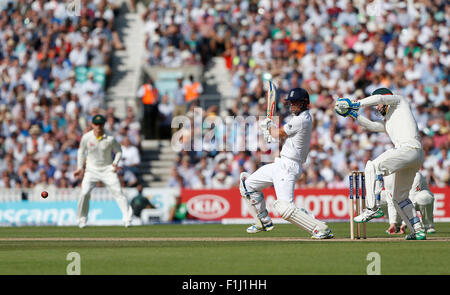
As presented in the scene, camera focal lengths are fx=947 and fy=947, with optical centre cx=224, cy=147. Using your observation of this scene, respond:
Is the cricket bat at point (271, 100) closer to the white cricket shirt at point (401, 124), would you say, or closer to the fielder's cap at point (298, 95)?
the fielder's cap at point (298, 95)

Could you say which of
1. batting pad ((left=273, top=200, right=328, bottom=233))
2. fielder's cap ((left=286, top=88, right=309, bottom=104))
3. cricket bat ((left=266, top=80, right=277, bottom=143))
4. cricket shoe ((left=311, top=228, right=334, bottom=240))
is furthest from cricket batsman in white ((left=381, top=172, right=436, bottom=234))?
fielder's cap ((left=286, top=88, right=309, bottom=104))

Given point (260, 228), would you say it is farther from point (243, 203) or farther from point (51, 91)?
point (51, 91)

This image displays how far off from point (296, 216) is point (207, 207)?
11.0m

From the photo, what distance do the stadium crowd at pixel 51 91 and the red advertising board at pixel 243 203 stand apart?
252 cm

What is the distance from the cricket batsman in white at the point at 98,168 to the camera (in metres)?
20.4

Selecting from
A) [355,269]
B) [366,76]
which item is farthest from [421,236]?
[366,76]

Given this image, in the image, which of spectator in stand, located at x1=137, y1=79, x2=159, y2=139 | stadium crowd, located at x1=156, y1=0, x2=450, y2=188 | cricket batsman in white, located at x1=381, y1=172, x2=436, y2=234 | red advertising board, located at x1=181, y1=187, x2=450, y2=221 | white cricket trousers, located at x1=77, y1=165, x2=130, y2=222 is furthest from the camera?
spectator in stand, located at x1=137, y1=79, x2=159, y2=139

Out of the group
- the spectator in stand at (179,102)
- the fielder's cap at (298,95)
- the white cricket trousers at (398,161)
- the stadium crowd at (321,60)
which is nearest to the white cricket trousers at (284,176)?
the fielder's cap at (298,95)

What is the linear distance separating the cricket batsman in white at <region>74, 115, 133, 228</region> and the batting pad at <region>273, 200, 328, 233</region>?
23.7 ft

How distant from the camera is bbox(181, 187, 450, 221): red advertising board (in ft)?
79.8

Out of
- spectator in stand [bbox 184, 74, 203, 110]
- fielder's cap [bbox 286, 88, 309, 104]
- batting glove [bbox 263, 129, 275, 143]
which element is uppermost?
spectator in stand [bbox 184, 74, 203, 110]

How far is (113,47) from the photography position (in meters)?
32.1

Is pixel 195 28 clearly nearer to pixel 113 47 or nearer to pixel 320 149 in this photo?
pixel 113 47

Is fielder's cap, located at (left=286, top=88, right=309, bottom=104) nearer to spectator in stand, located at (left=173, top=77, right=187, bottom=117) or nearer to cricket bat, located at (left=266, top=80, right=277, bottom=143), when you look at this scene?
→ cricket bat, located at (left=266, top=80, right=277, bottom=143)
